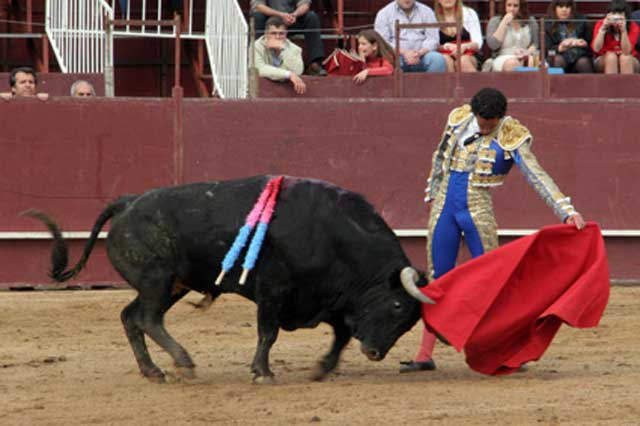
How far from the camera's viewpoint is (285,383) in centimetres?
694

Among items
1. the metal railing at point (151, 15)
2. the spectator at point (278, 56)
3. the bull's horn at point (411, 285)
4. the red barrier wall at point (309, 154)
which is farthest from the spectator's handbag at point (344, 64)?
the bull's horn at point (411, 285)

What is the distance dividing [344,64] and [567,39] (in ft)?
5.85

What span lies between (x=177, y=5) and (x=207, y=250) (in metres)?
6.30

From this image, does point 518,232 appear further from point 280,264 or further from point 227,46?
point 280,264

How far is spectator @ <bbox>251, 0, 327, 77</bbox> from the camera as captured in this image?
1172cm

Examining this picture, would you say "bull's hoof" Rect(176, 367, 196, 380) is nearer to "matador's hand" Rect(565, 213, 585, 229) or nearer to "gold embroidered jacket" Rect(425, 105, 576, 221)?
"gold embroidered jacket" Rect(425, 105, 576, 221)

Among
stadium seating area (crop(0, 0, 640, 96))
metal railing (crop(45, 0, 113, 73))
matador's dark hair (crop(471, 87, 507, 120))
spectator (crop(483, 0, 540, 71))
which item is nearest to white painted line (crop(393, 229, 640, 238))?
spectator (crop(483, 0, 540, 71))

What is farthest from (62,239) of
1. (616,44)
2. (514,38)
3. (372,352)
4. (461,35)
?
(616,44)

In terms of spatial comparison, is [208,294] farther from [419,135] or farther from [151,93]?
[151,93]

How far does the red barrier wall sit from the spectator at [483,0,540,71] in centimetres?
79

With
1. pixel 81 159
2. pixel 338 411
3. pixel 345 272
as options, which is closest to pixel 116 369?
pixel 345 272

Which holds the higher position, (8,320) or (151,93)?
(151,93)

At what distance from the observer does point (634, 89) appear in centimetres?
1155

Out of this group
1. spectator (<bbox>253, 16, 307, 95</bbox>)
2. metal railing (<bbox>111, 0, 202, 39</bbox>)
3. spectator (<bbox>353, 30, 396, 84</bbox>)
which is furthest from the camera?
metal railing (<bbox>111, 0, 202, 39</bbox>)
